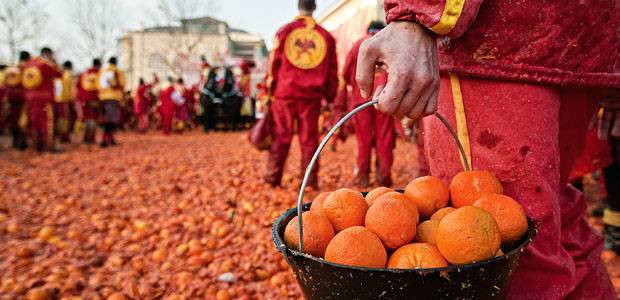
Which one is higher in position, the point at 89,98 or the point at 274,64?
→ the point at 274,64

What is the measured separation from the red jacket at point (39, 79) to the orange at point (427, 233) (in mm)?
8245

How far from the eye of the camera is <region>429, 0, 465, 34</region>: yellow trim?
3.08 ft

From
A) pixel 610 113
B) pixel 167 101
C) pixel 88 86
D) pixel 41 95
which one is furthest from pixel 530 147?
pixel 167 101

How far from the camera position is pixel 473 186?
3.42 feet

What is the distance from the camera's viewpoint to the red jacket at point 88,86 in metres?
8.68

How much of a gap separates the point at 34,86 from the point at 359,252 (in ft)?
27.7

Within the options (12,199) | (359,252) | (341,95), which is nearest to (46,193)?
(12,199)

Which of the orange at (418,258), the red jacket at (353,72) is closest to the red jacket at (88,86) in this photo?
the red jacket at (353,72)

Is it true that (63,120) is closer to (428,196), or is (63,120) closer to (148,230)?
(148,230)

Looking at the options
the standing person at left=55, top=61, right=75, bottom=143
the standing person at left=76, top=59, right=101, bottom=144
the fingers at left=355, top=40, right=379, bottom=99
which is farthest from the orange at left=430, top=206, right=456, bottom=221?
the standing person at left=55, top=61, right=75, bottom=143

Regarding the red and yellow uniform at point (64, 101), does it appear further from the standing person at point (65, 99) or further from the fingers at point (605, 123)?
the fingers at point (605, 123)

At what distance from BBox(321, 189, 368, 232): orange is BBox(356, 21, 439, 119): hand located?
28 centimetres

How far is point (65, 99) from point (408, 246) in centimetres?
1026

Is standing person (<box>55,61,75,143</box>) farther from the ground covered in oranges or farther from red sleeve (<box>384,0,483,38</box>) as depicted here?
red sleeve (<box>384,0,483,38</box>)
